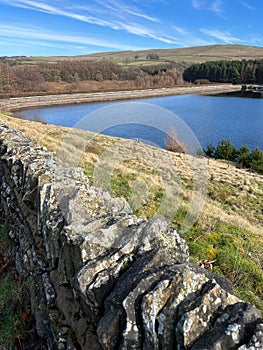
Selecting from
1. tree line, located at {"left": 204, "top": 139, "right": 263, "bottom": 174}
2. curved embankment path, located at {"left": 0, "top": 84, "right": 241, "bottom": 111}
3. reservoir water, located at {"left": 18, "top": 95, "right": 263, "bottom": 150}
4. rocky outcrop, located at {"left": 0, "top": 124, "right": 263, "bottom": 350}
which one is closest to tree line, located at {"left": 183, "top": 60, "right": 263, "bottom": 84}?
curved embankment path, located at {"left": 0, "top": 84, "right": 241, "bottom": 111}

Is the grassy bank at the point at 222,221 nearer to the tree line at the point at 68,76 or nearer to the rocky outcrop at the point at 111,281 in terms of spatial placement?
the rocky outcrop at the point at 111,281

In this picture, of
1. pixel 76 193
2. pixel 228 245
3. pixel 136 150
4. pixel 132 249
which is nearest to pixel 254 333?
pixel 132 249

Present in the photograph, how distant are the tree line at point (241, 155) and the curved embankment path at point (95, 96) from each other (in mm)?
47514

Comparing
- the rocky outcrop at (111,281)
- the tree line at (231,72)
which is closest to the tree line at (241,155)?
the rocky outcrop at (111,281)

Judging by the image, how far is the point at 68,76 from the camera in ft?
398

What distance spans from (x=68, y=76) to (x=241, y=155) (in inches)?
4143

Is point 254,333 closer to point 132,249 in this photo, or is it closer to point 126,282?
point 126,282

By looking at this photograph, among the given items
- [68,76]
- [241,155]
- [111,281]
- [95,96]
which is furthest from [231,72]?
[111,281]

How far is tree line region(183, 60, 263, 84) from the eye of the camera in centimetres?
14412

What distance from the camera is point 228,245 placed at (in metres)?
7.36

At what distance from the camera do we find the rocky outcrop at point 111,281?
2158 millimetres

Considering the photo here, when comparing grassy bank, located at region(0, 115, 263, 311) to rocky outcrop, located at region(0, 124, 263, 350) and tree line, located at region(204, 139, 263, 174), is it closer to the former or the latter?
rocky outcrop, located at region(0, 124, 263, 350)

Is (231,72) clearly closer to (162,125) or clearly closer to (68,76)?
(68,76)

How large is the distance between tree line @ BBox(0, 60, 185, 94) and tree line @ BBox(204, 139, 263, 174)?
7533cm
